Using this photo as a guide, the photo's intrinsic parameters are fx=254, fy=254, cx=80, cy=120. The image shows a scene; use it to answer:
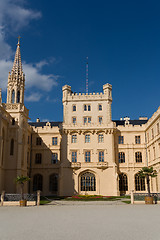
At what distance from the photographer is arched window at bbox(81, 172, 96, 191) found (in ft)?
160

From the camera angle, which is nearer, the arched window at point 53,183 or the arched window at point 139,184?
the arched window at point 139,184

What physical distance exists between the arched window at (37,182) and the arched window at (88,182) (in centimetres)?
961

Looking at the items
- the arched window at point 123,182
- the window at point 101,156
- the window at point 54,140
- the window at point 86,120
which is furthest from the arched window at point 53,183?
the arched window at point 123,182

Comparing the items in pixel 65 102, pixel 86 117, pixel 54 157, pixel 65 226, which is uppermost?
pixel 65 102

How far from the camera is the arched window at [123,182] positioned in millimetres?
50866

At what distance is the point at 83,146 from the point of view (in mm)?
50594

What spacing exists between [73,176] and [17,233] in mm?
38052

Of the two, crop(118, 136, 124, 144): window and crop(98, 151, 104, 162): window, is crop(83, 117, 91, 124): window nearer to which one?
crop(98, 151, 104, 162): window

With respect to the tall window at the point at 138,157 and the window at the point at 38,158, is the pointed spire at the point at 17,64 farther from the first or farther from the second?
the tall window at the point at 138,157

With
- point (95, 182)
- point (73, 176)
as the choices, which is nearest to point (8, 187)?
point (73, 176)

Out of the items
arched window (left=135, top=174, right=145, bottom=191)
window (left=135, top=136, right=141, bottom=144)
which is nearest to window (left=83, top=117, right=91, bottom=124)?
window (left=135, top=136, right=141, bottom=144)

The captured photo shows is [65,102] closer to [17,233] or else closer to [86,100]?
[86,100]

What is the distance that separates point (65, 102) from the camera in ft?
177

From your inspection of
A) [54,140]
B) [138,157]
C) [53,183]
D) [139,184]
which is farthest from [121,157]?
[53,183]
